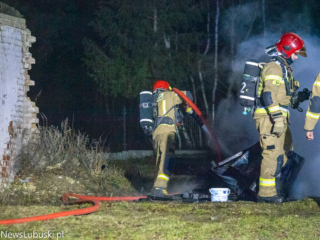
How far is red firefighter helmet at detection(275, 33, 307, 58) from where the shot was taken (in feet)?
20.3

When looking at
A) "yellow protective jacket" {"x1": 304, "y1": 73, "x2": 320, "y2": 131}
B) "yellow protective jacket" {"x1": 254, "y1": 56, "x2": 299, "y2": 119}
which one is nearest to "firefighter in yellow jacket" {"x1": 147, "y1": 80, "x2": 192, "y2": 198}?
"yellow protective jacket" {"x1": 254, "y1": 56, "x2": 299, "y2": 119}

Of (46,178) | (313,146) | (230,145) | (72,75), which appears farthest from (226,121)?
(46,178)

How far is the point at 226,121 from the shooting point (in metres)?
19.4

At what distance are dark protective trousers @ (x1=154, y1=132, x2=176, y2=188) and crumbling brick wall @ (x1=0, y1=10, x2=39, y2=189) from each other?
8.01 feet

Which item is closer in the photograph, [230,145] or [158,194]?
[158,194]

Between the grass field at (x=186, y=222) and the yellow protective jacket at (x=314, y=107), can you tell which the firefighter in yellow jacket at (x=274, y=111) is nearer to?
the yellow protective jacket at (x=314, y=107)

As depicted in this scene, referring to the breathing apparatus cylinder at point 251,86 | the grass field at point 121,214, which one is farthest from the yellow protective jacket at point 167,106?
the grass field at point 121,214

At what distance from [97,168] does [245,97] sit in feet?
12.2

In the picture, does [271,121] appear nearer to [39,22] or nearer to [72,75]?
[39,22]

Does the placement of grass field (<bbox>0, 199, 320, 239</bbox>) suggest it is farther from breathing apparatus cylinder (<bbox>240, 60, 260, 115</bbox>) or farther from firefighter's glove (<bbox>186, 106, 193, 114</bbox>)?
firefighter's glove (<bbox>186, 106, 193, 114</bbox>)

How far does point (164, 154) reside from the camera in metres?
6.70

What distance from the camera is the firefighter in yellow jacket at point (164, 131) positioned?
21.8 feet

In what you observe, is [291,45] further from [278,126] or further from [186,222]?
[186,222]

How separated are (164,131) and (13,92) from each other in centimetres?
271
